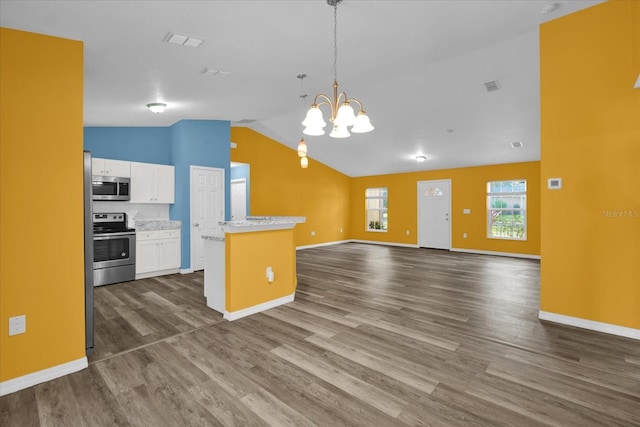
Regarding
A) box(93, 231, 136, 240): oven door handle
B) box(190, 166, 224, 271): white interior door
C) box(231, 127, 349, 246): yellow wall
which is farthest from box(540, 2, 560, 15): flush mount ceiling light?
box(93, 231, 136, 240): oven door handle

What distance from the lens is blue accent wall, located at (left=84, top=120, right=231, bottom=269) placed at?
5609mm

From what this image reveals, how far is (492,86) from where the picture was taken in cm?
473

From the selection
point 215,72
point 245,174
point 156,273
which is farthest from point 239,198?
point 215,72

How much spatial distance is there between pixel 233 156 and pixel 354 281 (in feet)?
14.9

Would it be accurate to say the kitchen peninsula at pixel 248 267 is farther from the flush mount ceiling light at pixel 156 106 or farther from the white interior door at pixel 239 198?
the white interior door at pixel 239 198

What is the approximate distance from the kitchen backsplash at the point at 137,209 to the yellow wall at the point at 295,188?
7.80ft

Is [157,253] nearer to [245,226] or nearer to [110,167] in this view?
[110,167]

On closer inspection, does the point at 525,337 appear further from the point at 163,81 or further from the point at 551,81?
the point at 163,81

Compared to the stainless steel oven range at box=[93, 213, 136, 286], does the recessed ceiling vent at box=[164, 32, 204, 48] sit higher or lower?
higher

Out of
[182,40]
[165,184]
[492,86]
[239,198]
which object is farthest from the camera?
[239,198]

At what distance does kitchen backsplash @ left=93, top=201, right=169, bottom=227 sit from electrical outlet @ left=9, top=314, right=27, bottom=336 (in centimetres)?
348

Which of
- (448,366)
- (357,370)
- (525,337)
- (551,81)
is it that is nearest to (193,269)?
(357,370)

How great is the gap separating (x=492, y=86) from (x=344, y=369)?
4.64 metres

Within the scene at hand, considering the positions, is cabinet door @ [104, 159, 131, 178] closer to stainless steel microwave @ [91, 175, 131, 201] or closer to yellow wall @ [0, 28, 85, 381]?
stainless steel microwave @ [91, 175, 131, 201]
